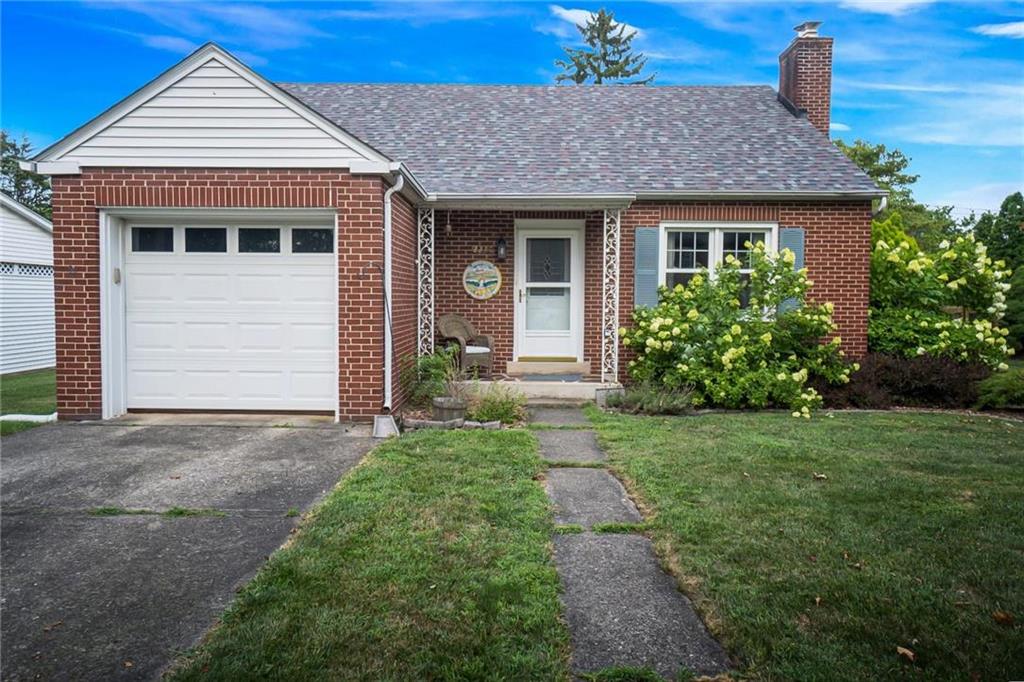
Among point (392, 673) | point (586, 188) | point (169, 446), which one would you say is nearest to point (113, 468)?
point (169, 446)

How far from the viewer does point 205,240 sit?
8047mm

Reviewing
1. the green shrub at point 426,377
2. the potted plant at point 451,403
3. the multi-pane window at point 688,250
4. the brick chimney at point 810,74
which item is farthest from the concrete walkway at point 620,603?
the brick chimney at point 810,74

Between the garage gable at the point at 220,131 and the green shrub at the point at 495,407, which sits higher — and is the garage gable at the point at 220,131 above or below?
above

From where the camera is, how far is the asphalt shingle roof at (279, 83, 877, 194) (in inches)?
409

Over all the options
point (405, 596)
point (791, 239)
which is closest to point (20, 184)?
point (791, 239)

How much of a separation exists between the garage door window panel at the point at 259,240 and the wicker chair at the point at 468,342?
10.0 ft

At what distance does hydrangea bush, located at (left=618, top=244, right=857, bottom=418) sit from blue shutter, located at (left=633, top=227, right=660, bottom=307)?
0.39 metres

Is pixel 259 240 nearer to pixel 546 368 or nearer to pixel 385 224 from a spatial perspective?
pixel 385 224

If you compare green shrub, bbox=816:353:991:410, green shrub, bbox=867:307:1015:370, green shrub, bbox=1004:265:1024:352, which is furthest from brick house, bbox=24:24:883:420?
green shrub, bbox=1004:265:1024:352

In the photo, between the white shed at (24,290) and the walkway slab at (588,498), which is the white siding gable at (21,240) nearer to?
the white shed at (24,290)

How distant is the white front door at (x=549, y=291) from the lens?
1092 centimetres

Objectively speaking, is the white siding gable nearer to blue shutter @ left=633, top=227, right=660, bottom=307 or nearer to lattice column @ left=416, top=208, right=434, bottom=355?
lattice column @ left=416, top=208, right=434, bottom=355

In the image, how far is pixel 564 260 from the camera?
11000 millimetres

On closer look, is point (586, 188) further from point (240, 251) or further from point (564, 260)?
point (240, 251)
